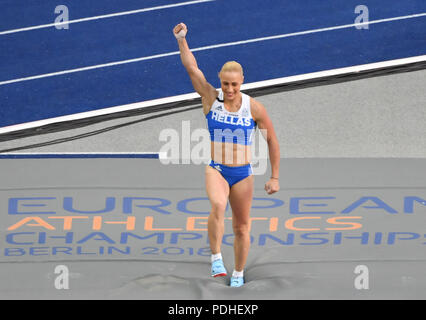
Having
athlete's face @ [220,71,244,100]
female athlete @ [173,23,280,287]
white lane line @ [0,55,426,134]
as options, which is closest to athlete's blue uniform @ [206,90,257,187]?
female athlete @ [173,23,280,287]

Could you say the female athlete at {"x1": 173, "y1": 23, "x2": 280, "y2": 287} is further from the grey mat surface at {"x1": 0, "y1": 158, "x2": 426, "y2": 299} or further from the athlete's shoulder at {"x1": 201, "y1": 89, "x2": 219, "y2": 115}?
the grey mat surface at {"x1": 0, "y1": 158, "x2": 426, "y2": 299}

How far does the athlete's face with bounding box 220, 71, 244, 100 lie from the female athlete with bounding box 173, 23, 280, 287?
0.01 meters

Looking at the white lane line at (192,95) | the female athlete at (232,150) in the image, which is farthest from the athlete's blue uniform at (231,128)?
the white lane line at (192,95)

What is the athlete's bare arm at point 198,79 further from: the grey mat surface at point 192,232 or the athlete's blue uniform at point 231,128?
the grey mat surface at point 192,232

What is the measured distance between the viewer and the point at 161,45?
8352 mm

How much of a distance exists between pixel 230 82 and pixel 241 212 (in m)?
0.82

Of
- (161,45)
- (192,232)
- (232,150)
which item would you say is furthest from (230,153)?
(161,45)

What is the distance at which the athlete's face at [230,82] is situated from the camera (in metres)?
4.29

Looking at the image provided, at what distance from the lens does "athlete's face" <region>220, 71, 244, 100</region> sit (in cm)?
429

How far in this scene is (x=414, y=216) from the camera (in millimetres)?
5828

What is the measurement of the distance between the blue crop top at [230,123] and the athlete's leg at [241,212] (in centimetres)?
28

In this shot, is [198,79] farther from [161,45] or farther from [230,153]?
[161,45]

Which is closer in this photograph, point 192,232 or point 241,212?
point 241,212

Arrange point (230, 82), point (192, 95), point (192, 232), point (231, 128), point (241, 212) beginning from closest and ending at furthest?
point (230, 82) → point (231, 128) → point (241, 212) → point (192, 232) → point (192, 95)
